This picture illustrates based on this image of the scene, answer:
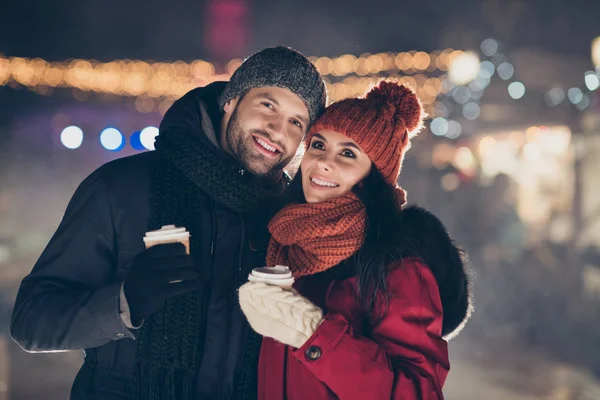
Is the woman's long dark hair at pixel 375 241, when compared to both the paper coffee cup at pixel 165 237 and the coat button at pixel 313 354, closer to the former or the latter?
the coat button at pixel 313 354

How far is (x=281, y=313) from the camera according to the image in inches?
83.1

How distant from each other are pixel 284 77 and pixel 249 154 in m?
0.46

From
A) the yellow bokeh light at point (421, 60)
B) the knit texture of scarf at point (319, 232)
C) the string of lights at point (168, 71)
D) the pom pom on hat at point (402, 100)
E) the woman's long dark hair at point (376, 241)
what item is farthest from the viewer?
the yellow bokeh light at point (421, 60)

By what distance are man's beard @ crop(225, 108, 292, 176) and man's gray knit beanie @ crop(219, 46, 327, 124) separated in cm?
24

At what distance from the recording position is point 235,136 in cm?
291

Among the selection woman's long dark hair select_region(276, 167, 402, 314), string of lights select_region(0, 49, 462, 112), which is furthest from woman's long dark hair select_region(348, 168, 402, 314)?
string of lights select_region(0, 49, 462, 112)

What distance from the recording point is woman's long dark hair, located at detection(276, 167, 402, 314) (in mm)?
2297

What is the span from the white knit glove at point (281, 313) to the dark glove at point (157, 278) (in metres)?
0.24

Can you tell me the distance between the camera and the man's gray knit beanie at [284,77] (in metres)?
2.94

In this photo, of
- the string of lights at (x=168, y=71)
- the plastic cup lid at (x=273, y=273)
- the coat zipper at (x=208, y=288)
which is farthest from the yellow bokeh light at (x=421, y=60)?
the plastic cup lid at (x=273, y=273)

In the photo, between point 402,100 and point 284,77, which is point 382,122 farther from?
point 284,77

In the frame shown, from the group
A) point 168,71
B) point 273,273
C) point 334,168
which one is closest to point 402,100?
point 334,168

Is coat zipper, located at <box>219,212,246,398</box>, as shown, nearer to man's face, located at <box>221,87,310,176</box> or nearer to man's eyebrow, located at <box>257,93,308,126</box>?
man's face, located at <box>221,87,310,176</box>

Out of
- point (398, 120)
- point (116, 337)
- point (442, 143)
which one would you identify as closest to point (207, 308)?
point (116, 337)
